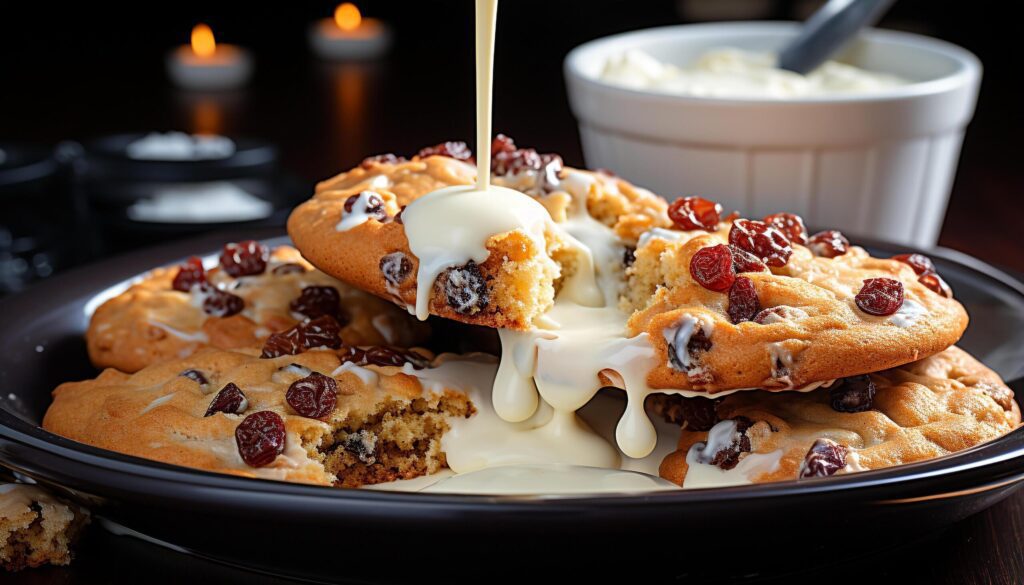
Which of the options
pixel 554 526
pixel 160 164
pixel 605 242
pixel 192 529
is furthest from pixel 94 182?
pixel 554 526

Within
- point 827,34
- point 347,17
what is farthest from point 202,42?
point 827,34

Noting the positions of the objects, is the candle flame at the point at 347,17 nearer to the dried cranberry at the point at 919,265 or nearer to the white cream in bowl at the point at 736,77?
the white cream in bowl at the point at 736,77

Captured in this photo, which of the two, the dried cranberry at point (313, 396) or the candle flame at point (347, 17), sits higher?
the dried cranberry at point (313, 396)

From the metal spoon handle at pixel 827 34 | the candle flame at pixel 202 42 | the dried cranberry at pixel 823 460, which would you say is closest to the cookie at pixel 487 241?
the dried cranberry at pixel 823 460

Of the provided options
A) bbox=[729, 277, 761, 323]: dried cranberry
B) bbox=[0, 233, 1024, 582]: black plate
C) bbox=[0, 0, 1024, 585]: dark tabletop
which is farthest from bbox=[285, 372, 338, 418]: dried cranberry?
bbox=[0, 0, 1024, 585]: dark tabletop

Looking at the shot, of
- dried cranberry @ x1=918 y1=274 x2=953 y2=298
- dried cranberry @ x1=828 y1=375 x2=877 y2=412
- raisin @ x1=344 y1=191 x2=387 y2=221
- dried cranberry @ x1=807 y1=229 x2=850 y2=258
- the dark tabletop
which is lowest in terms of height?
the dark tabletop

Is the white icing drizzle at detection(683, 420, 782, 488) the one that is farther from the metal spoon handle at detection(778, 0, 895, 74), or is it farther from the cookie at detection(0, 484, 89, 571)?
the metal spoon handle at detection(778, 0, 895, 74)
